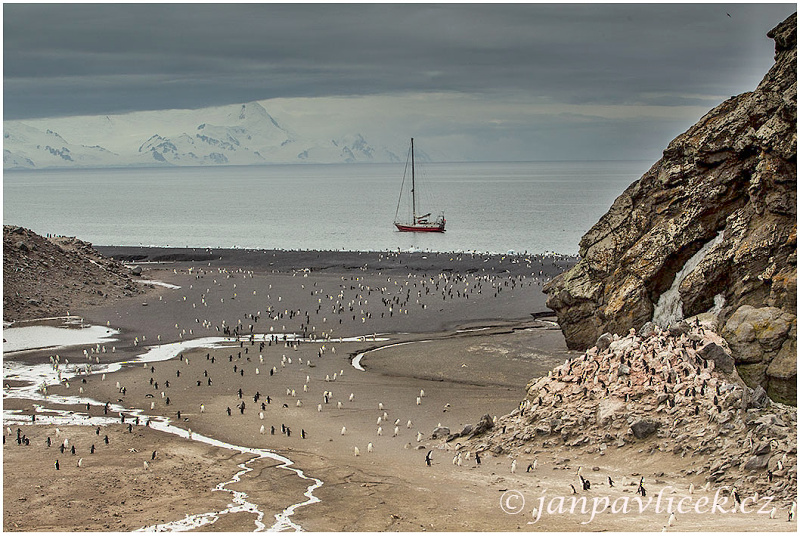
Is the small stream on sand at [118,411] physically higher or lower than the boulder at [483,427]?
lower

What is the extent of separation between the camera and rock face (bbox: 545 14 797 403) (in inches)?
1441

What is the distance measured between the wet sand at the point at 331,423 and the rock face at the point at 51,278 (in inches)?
130

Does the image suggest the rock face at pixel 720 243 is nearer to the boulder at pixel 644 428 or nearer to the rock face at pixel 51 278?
the boulder at pixel 644 428

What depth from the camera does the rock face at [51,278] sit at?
2687 inches

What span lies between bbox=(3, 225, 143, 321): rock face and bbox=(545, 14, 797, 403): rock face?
38.8 metres

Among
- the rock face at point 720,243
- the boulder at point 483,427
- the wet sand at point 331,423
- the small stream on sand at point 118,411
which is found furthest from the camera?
the rock face at point 720,243

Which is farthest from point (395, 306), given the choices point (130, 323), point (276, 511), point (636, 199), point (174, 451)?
point (276, 511)

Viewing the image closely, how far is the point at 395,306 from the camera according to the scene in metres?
71.7

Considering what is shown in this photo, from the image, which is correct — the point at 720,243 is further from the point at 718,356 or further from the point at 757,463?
the point at 757,463

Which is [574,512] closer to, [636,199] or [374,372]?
[374,372]

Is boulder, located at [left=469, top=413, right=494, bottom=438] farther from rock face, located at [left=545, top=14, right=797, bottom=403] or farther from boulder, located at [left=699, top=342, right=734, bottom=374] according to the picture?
rock face, located at [left=545, top=14, right=797, bottom=403]

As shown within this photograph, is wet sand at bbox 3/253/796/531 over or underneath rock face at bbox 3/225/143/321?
underneath

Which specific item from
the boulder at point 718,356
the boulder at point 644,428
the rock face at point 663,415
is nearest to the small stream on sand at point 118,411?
the rock face at point 663,415

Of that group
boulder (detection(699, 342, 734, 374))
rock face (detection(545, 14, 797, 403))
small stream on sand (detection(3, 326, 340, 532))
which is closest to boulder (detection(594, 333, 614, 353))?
boulder (detection(699, 342, 734, 374))
